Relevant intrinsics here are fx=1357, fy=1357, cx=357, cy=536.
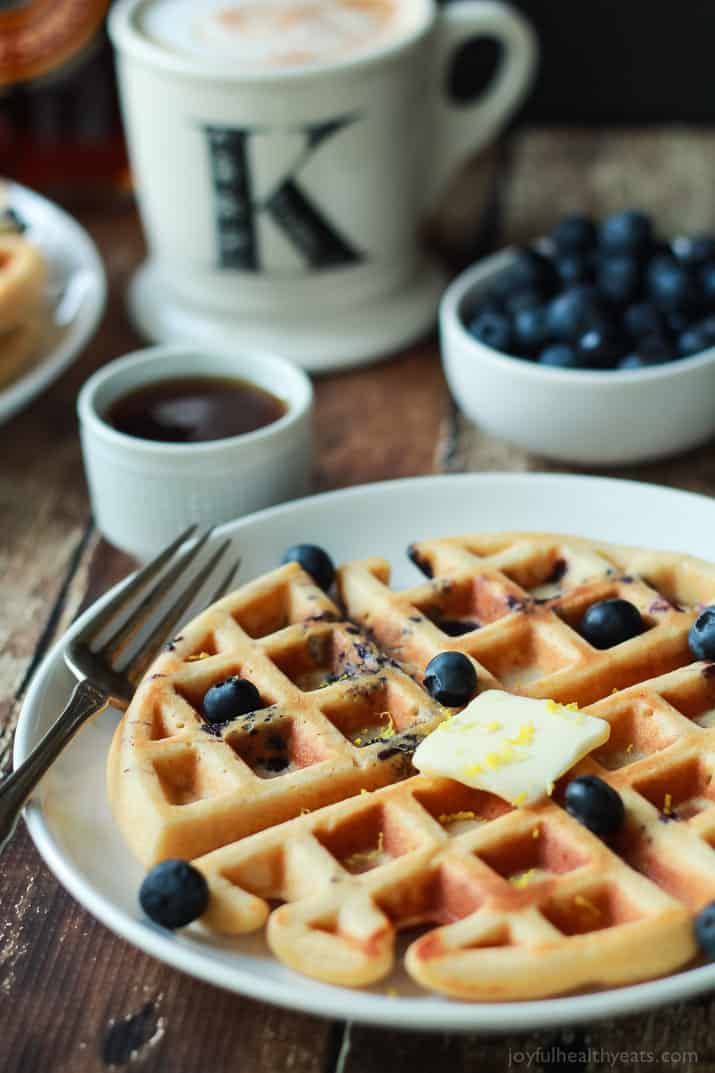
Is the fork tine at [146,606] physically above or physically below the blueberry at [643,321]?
below

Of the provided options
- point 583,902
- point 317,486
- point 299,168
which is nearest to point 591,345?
point 317,486

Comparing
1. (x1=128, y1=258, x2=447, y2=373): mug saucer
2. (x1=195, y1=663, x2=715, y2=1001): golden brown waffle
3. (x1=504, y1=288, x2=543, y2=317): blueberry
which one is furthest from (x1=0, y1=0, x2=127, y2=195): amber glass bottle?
(x1=195, y1=663, x2=715, y2=1001): golden brown waffle

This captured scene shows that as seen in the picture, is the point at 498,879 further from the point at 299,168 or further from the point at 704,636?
the point at 299,168

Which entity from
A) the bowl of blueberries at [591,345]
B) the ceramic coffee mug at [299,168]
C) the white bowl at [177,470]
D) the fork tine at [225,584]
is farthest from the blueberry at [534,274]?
the fork tine at [225,584]

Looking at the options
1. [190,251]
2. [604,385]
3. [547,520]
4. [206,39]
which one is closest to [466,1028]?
[547,520]

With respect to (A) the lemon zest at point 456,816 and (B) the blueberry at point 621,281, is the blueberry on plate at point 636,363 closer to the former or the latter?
(B) the blueberry at point 621,281
